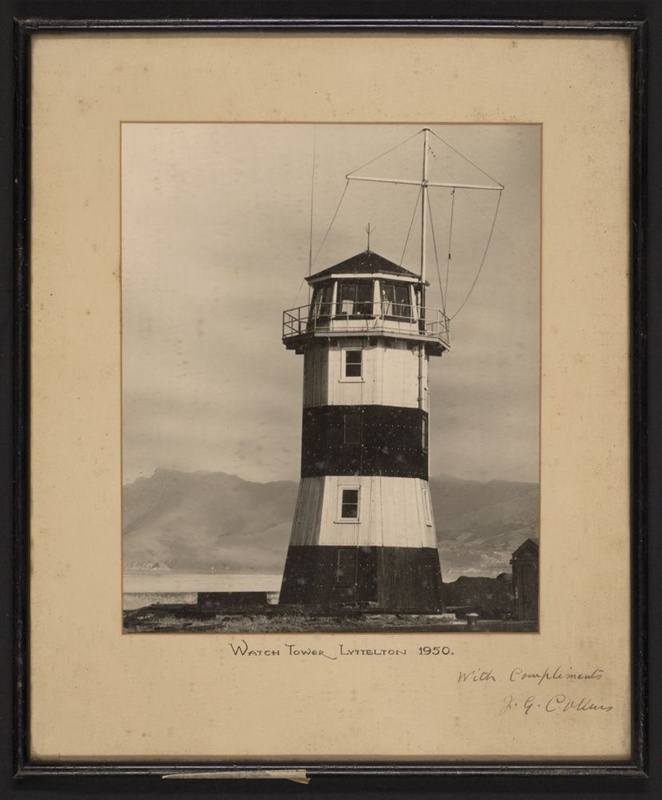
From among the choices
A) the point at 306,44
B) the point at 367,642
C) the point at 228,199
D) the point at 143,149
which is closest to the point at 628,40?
the point at 306,44

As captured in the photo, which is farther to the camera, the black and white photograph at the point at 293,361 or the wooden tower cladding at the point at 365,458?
the wooden tower cladding at the point at 365,458

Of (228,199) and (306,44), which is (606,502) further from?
(306,44)

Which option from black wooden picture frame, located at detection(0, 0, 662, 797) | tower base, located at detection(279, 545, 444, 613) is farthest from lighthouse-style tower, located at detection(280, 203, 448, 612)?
black wooden picture frame, located at detection(0, 0, 662, 797)

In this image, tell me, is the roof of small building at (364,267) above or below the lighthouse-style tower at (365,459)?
above

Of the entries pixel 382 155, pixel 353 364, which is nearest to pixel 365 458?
pixel 353 364

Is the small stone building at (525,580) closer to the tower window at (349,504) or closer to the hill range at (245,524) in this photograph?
the hill range at (245,524)

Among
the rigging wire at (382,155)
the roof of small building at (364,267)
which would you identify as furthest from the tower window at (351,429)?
the rigging wire at (382,155)

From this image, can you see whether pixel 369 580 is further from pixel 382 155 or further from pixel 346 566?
pixel 382 155
